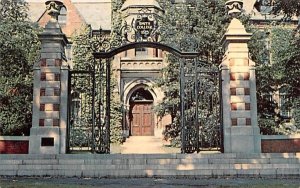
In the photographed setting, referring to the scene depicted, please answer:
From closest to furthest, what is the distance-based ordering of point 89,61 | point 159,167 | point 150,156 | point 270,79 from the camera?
point 159,167
point 150,156
point 270,79
point 89,61

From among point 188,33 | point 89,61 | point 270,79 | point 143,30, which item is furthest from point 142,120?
point 143,30

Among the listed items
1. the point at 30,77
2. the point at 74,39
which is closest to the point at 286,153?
the point at 30,77

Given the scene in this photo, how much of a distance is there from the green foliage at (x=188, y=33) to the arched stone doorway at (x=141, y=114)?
5.75m

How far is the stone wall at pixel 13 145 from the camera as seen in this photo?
12.3m

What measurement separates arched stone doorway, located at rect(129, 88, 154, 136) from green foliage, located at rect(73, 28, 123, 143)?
2005 mm

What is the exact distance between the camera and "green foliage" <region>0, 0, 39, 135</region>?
20844mm

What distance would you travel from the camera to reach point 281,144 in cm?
1237

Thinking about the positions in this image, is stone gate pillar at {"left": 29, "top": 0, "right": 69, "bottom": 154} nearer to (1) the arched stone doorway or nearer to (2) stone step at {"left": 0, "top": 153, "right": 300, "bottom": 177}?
(2) stone step at {"left": 0, "top": 153, "right": 300, "bottom": 177}

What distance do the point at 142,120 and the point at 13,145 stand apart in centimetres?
1733

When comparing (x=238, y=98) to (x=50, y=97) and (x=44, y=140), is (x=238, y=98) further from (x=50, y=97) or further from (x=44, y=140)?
(x=44, y=140)

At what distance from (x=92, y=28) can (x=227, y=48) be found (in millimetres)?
20268

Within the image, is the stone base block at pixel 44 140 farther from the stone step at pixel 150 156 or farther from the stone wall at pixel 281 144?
the stone wall at pixel 281 144

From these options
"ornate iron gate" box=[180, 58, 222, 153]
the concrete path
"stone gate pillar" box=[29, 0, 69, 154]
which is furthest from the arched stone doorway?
"stone gate pillar" box=[29, 0, 69, 154]

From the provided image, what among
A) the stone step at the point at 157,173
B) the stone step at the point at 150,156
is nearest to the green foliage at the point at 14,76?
the stone step at the point at 150,156
